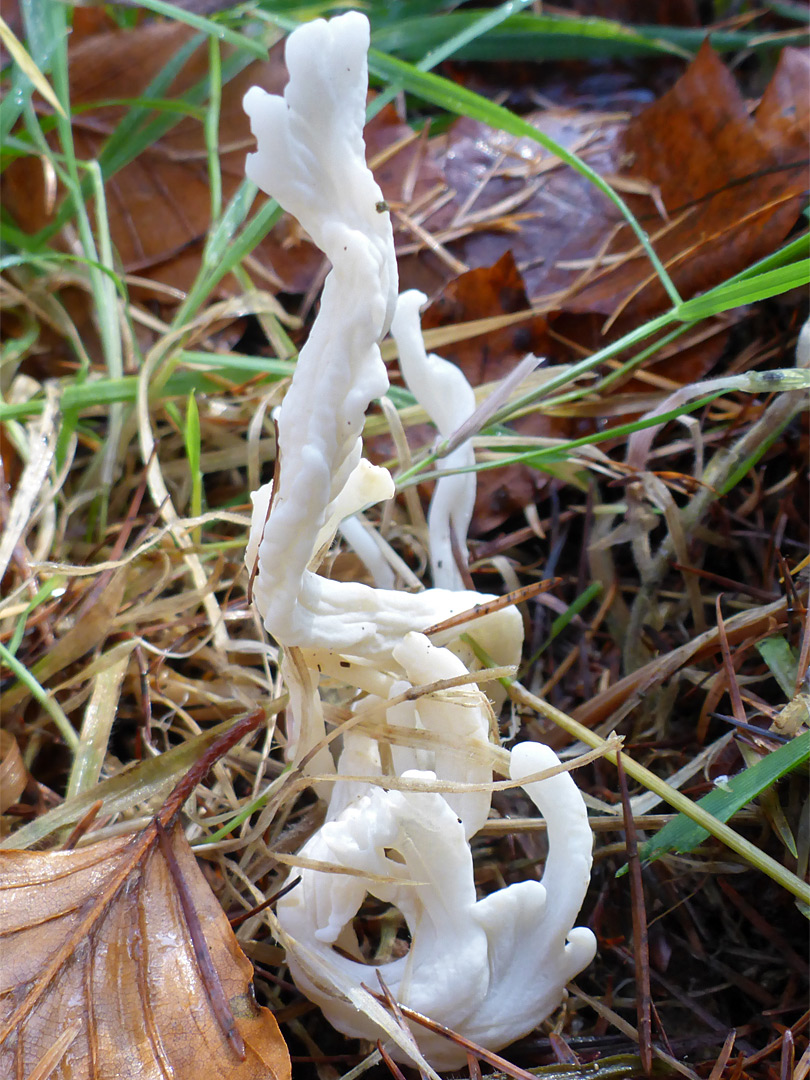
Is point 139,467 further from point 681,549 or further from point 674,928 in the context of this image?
point 674,928

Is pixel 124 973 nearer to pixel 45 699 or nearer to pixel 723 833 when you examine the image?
pixel 45 699

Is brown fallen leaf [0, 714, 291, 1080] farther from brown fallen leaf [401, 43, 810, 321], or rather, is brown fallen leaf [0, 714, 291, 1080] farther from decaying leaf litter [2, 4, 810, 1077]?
brown fallen leaf [401, 43, 810, 321]

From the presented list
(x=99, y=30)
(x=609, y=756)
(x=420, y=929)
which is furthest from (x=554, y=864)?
(x=99, y=30)

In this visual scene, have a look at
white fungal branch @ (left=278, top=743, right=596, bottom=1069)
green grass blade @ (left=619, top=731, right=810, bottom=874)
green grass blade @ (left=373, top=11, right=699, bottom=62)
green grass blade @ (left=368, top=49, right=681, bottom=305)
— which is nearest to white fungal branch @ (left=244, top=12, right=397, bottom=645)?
white fungal branch @ (left=278, top=743, right=596, bottom=1069)

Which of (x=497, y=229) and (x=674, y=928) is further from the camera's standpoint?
(x=497, y=229)

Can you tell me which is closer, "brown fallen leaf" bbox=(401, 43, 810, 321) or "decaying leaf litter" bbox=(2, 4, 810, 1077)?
"decaying leaf litter" bbox=(2, 4, 810, 1077)

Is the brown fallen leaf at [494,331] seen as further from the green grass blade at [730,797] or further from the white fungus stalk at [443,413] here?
the green grass blade at [730,797]

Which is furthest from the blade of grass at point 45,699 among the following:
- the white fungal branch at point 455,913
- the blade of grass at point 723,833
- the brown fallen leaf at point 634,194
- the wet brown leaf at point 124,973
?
the brown fallen leaf at point 634,194
